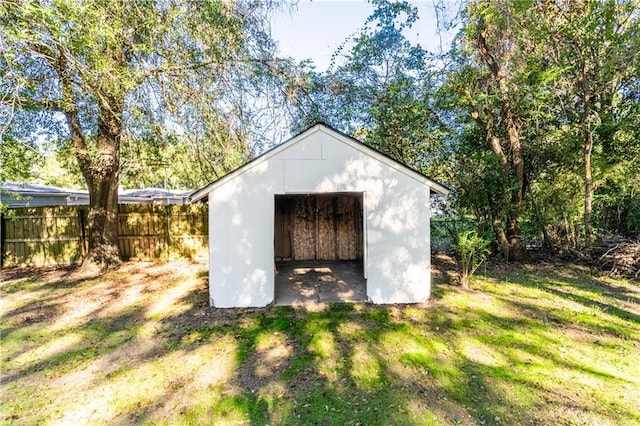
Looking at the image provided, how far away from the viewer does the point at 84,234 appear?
33.4ft

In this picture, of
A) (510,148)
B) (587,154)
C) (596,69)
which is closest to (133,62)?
(510,148)

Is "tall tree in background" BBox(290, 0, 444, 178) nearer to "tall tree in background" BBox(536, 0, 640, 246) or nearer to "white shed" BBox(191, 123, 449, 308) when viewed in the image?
"tall tree in background" BBox(536, 0, 640, 246)

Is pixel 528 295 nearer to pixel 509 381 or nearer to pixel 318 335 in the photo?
pixel 509 381

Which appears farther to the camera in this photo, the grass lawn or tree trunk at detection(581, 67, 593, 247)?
tree trunk at detection(581, 67, 593, 247)

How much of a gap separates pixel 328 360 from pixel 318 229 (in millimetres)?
6737

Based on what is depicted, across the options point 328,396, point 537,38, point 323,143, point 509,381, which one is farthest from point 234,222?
point 537,38

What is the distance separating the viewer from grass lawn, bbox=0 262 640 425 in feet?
10.8

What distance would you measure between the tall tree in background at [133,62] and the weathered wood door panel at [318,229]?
387cm

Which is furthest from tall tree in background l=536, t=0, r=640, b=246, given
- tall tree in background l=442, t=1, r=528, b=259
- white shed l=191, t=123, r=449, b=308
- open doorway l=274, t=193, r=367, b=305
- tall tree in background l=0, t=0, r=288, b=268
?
tall tree in background l=0, t=0, r=288, b=268

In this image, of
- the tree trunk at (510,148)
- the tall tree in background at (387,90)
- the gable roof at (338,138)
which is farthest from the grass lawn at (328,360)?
the tall tree in background at (387,90)

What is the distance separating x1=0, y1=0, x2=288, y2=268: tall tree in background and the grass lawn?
3526mm

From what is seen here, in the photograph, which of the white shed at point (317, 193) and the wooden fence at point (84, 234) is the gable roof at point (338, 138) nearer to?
the white shed at point (317, 193)

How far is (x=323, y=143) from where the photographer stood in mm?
6090

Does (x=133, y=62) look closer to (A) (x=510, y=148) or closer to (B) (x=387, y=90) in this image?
(B) (x=387, y=90)
